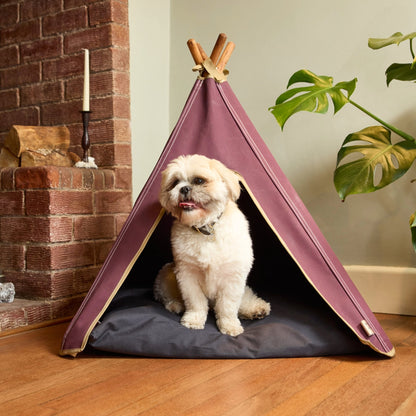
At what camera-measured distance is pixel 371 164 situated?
6.33 feet

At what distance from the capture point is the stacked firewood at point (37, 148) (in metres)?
2.34

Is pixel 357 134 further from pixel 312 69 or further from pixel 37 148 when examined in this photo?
pixel 37 148

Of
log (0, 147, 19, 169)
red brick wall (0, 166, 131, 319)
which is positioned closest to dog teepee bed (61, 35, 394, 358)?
red brick wall (0, 166, 131, 319)

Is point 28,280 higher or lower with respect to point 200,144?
lower

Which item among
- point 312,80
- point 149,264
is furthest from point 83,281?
point 312,80

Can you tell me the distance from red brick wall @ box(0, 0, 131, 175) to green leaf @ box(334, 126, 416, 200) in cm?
119

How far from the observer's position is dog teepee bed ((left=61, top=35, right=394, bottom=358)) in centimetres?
170

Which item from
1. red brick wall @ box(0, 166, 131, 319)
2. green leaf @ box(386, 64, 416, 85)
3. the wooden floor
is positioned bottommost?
the wooden floor

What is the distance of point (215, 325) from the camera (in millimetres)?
1854

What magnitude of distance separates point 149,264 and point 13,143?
886mm

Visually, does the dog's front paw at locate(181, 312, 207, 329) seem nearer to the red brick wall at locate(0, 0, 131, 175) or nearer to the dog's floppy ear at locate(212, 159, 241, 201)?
the dog's floppy ear at locate(212, 159, 241, 201)

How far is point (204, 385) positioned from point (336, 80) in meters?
1.72

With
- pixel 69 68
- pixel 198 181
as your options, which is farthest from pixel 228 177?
pixel 69 68

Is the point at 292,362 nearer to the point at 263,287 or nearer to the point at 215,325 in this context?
the point at 215,325
